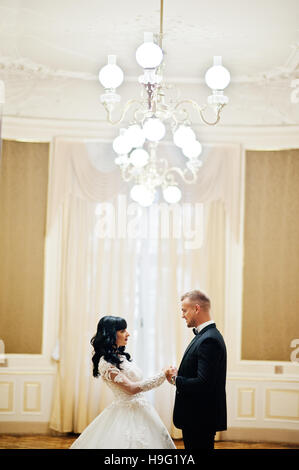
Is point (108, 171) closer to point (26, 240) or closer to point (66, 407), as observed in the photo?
point (26, 240)

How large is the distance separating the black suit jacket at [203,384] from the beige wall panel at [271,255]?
2023 millimetres

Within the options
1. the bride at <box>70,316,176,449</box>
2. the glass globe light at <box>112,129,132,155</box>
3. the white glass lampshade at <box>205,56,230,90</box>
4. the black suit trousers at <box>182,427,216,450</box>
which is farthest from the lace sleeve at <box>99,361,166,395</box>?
the white glass lampshade at <box>205,56,230,90</box>

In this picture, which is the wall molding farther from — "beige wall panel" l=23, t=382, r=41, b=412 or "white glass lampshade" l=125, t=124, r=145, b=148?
"beige wall panel" l=23, t=382, r=41, b=412

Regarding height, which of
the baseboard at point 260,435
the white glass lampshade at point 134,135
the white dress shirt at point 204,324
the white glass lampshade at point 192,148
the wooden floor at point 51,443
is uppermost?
the white glass lampshade at point 134,135

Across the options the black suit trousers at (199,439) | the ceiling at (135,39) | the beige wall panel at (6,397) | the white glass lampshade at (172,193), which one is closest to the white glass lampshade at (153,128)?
the white glass lampshade at (172,193)

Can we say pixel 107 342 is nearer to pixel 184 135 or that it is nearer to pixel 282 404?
pixel 184 135

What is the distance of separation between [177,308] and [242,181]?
4.50 ft

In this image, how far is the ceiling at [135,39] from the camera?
155 inches

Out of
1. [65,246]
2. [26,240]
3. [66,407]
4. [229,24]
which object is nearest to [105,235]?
[65,246]

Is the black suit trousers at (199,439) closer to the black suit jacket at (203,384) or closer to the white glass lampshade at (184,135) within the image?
the black suit jacket at (203,384)

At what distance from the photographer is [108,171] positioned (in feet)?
17.8

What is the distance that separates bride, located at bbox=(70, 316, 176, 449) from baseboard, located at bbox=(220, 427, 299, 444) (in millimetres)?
1948

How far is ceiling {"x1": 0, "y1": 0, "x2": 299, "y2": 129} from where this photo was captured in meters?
3.93
